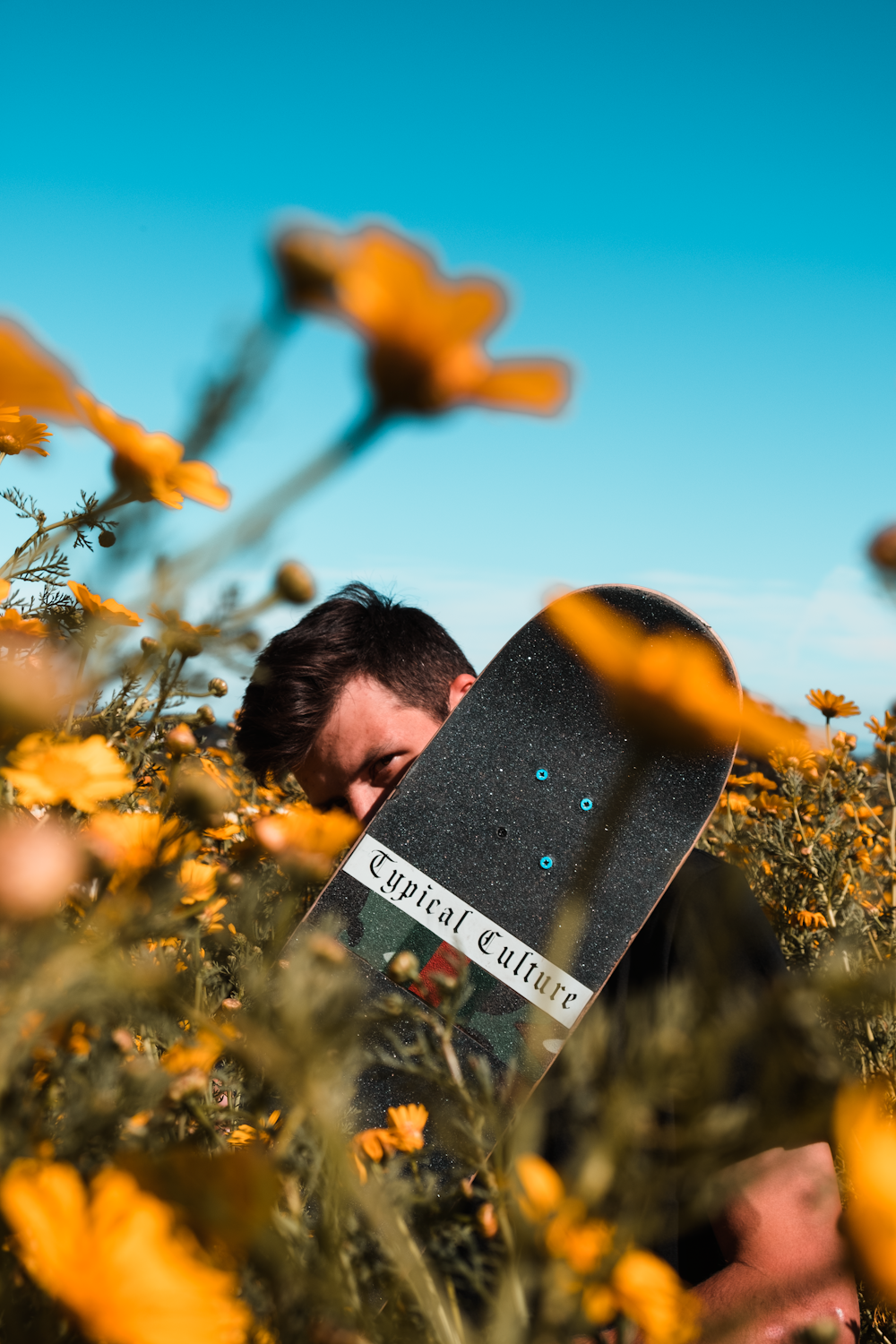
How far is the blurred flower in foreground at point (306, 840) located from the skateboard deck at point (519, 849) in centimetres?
50

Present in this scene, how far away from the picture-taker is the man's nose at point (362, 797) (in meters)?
1.58

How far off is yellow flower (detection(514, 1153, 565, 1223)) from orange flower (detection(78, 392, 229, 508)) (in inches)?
13.4

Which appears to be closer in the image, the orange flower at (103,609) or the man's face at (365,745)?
the orange flower at (103,609)

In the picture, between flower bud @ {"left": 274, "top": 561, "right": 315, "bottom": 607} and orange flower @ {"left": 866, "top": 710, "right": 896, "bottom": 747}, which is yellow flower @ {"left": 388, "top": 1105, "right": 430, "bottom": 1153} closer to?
flower bud @ {"left": 274, "top": 561, "right": 315, "bottom": 607}

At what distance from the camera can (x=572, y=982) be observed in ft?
3.67

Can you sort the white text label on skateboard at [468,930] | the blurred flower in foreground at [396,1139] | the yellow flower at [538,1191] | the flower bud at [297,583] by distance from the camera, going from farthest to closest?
the white text label on skateboard at [468,930] < the blurred flower in foreground at [396,1139] < the flower bud at [297,583] < the yellow flower at [538,1191]

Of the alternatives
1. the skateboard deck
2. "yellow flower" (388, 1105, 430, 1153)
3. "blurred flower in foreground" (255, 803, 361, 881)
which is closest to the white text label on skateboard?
the skateboard deck

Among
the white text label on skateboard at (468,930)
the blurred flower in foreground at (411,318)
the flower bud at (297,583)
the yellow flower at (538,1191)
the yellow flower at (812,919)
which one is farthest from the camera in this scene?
the yellow flower at (812,919)

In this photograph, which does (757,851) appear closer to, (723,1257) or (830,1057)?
(723,1257)

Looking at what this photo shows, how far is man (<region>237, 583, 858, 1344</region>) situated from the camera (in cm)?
95

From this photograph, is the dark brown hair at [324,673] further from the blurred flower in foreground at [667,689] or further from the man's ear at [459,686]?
the blurred flower in foreground at [667,689]

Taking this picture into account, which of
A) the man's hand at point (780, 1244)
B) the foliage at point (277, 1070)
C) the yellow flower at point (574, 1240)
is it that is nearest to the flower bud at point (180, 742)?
the foliage at point (277, 1070)

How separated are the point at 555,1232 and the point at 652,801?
0.87 m

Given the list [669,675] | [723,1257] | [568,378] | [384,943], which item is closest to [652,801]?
[384,943]
